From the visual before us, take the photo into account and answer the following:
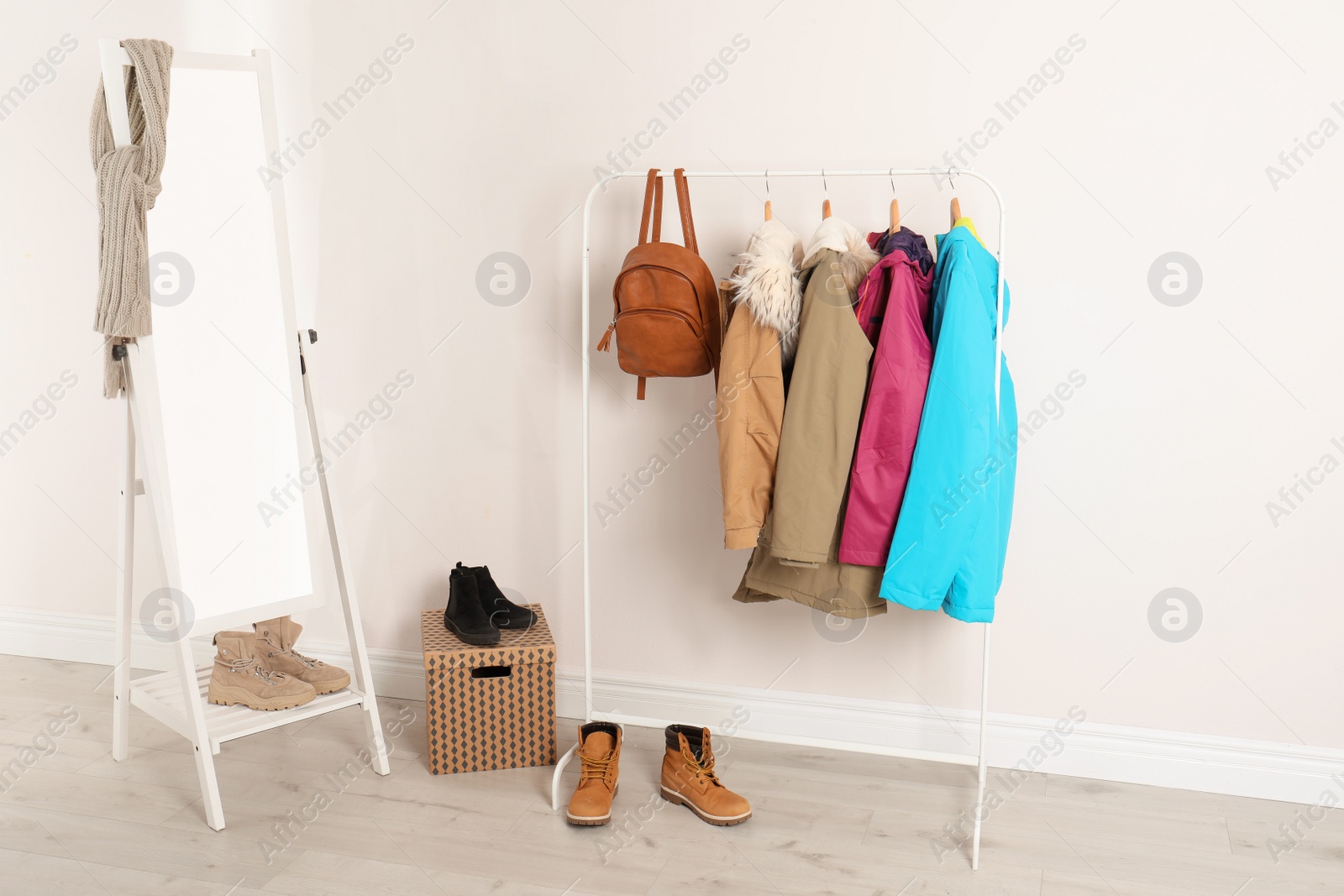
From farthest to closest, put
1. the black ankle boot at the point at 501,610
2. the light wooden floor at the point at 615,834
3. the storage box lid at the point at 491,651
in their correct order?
the black ankle boot at the point at 501,610
the storage box lid at the point at 491,651
the light wooden floor at the point at 615,834

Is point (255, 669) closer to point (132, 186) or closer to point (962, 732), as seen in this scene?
point (132, 186)

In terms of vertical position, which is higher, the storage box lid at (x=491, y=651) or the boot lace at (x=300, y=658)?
the storage box lid at (x=491, y=651)

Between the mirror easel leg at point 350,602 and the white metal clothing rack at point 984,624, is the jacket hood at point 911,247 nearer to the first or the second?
the white metal clothing rack at point 984,624

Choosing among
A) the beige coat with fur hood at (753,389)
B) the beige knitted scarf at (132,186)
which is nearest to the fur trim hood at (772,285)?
the beige coat with fur hood at (753,389)

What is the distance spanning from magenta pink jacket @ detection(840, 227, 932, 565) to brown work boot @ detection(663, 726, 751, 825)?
0.60 meters

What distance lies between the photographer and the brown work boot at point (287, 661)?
243 cm

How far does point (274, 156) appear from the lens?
2330 mm

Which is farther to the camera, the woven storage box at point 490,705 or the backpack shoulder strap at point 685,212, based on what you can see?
the woven storage box at point 490,705

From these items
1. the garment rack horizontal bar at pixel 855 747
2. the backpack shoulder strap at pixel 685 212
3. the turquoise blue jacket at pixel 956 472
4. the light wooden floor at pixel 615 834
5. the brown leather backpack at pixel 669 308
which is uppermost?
the backpack shoulder strap at pixel 685 212

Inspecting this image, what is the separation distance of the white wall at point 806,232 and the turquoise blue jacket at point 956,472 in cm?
41

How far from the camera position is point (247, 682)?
7.66 feet

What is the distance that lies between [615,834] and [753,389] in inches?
40.4

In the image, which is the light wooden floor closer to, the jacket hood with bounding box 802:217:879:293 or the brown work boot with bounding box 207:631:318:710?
the brown work boot with bounding box 207:631:318:710

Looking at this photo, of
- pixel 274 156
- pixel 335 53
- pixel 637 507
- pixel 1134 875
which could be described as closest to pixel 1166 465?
pixel 1134 875
